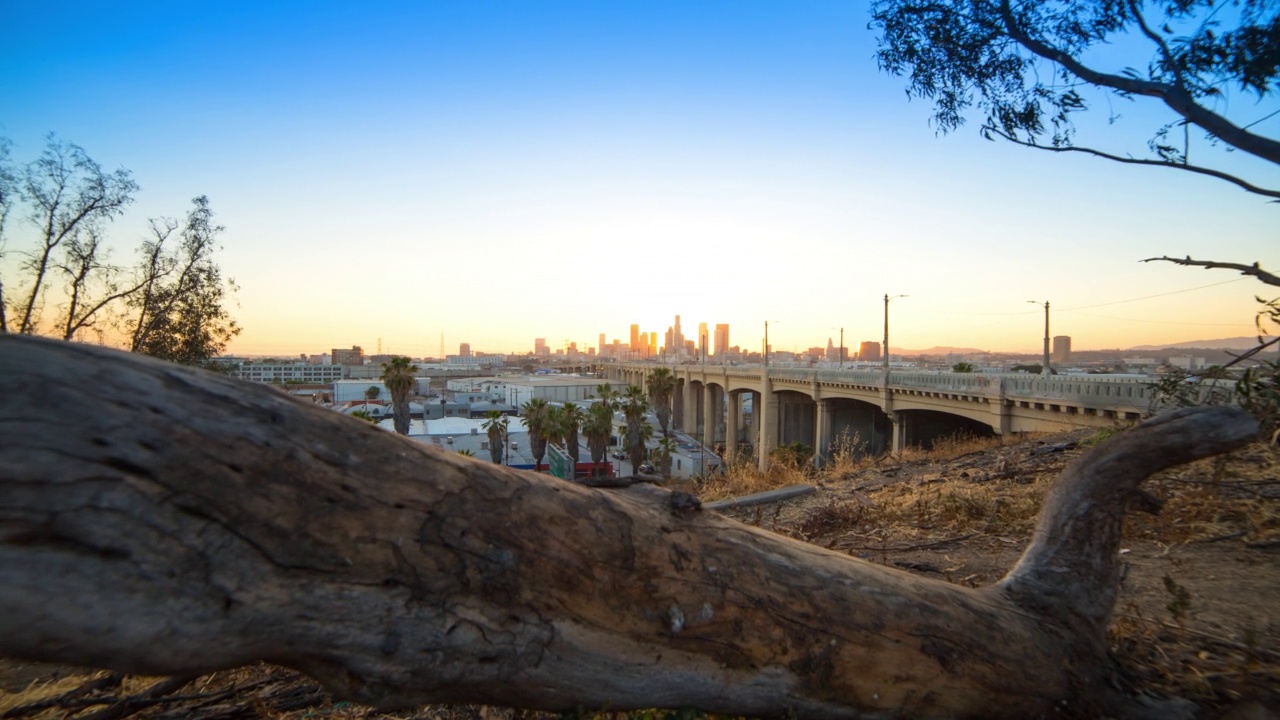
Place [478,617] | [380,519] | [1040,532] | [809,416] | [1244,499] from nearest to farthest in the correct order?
[380,519]
[478,617]
[1040,532]
[1244,499]
[809,416]


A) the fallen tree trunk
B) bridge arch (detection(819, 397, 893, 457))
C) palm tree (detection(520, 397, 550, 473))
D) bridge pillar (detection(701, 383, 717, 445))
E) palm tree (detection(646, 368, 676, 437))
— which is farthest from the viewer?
bridge pillar (detection(701, 383, 717, 445))

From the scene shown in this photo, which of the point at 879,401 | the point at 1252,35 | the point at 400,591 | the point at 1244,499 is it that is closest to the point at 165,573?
the point at 400,591

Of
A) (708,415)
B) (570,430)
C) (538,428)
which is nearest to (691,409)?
(708,415)

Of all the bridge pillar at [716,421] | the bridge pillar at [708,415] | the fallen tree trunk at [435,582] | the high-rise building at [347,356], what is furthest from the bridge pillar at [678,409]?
the high-rise building at [347,356]

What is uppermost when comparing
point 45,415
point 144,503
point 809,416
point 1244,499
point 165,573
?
point 45,415

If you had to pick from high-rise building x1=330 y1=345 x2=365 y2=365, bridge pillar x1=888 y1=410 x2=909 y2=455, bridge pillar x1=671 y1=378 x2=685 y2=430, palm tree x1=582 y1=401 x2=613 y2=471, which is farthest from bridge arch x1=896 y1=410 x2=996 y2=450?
high-rise building x1=330 y1=345 x2=365 y2=365

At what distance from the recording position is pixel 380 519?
5.24 ft

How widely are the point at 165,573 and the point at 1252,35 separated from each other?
9.30m

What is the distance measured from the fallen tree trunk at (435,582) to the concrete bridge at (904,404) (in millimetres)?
9034

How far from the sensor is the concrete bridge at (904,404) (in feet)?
51.7

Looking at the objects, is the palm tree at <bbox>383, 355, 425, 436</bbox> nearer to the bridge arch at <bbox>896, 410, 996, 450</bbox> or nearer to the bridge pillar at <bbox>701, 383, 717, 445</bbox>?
the bridge arch at <bbox>896, 410, 996, 450</bbox>

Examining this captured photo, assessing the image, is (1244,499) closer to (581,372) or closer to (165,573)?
(165,573)

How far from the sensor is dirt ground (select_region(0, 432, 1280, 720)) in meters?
2.45

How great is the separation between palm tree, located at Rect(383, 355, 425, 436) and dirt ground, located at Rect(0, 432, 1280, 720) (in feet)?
91.8
